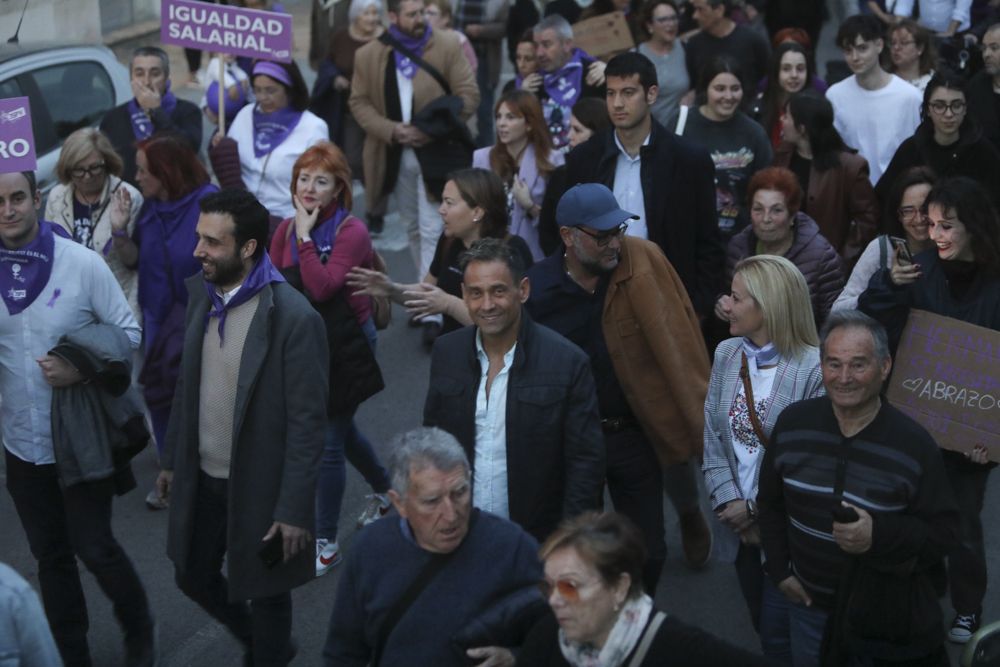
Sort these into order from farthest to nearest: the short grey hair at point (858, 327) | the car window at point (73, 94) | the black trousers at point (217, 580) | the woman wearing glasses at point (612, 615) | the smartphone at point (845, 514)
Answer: the car window at point (73, 94), the black trousers at point (217, 580), the short grey hair at point (858, 327), the smartphone at point (845, 514), the woman wearing glasses at point (612, 615)

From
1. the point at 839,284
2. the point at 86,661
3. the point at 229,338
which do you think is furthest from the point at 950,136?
the point at 86,661

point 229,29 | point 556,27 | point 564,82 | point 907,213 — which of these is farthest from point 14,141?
point 556,27

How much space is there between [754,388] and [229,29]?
4.84 metres

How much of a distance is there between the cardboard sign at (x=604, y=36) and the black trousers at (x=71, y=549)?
6.15 meters

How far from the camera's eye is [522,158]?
8.28 meters

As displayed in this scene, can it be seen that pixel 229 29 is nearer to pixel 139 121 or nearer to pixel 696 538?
pixel 139 121

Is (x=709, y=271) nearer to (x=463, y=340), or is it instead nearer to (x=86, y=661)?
(x=463, y=340)

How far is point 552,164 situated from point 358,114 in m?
2.53

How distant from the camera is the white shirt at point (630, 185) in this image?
6.96 m

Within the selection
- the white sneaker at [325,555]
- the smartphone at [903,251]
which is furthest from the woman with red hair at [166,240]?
the smartphone at [903,251]

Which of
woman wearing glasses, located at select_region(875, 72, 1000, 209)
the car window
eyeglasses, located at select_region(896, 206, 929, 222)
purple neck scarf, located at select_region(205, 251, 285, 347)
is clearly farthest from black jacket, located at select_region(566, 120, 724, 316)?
the car window

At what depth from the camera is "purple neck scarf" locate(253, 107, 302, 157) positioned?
27.9 feet

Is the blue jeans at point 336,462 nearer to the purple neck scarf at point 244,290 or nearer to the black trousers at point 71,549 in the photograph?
the black trousers at point 71,549

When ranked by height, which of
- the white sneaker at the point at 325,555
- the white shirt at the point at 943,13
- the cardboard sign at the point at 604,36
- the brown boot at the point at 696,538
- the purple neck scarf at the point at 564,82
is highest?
the white shirt at the point at 943,13
